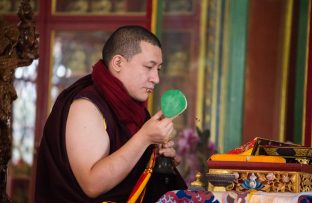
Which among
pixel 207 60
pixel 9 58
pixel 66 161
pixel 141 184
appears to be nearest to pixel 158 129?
pixel 141 184

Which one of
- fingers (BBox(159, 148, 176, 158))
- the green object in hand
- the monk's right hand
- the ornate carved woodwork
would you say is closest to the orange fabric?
fingers (BBox(159, 148, 176, 158))

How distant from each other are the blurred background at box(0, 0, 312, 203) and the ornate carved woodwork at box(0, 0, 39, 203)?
219cm

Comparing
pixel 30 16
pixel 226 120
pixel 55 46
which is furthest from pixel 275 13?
pixel 30 16

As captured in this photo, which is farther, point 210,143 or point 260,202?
point 210,143

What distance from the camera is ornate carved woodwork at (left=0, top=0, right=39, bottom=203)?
2.45m

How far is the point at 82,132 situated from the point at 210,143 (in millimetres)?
2670

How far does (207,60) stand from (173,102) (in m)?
3.05

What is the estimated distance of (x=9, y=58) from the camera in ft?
8.11

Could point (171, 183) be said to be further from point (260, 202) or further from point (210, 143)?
point (210, 143)

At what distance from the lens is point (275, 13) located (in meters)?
4.79

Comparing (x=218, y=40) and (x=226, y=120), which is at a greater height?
(x=218, y=40)

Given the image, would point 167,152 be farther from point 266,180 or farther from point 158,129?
point 266,180

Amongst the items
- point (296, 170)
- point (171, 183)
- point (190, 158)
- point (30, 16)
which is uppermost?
point (30, 16)

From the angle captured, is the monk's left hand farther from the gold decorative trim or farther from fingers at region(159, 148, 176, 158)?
the gold decorative trim
